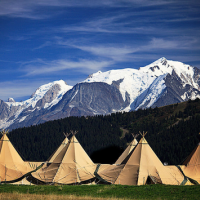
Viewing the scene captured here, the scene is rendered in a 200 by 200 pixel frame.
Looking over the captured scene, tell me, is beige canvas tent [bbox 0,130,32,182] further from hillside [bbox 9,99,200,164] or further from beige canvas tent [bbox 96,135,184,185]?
hillside [bbox 9,99,200,164]

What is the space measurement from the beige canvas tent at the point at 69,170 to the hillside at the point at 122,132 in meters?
70.4

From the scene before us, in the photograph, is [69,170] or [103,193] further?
[69,170]

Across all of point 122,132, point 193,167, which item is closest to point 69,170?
point 193,167

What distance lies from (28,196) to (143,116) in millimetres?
161351

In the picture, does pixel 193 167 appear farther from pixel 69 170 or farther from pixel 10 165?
pixel 10 165

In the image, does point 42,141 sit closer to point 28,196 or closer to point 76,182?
point 76,182

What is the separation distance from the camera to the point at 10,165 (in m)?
61.1

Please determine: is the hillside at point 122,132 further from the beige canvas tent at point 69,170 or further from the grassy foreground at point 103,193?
the grassy foreground at point 103,193

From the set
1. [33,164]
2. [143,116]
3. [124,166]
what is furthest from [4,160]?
[143,116]

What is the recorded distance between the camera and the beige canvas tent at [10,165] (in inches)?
2341

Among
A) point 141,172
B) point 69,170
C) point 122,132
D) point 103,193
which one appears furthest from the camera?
point 122,132

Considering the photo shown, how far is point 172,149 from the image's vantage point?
128 m

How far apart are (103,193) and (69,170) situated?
16454mm

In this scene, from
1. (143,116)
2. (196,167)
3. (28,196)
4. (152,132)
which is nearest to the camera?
(28,196)
